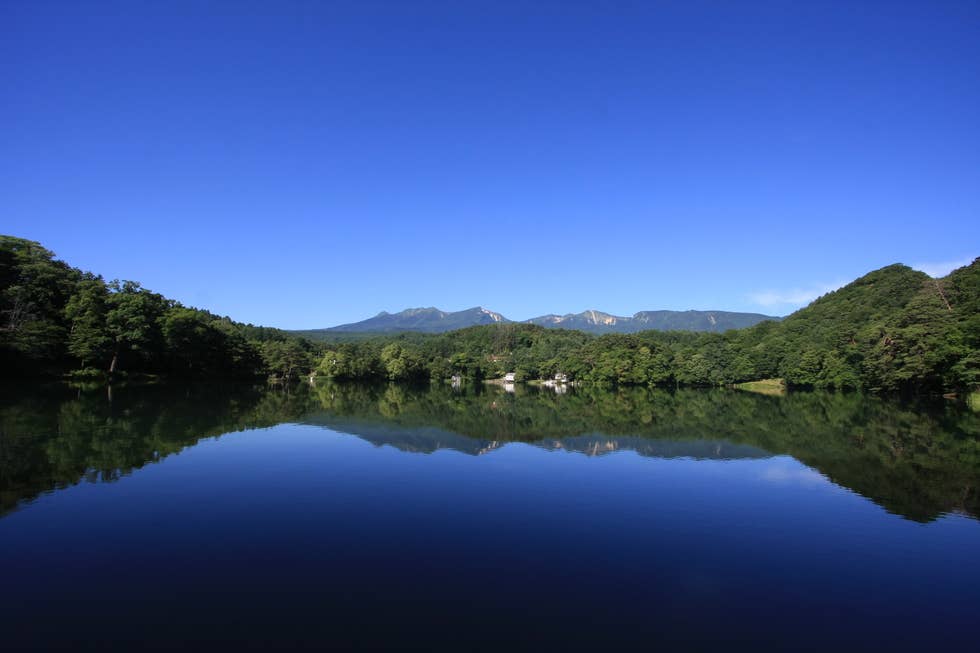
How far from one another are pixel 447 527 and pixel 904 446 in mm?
22782

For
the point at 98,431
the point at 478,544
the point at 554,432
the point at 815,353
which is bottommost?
the point at 554,432

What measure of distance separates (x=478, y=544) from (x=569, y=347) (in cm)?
10164

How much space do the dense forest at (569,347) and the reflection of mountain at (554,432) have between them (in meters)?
9.83

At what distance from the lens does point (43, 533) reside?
1075 cm

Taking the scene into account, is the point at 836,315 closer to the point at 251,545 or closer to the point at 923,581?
the point at 923,581

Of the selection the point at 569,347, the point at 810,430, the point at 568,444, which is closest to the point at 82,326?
the point at 568,444

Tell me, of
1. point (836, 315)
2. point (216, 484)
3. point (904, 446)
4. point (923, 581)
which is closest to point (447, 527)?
point (216, 484)

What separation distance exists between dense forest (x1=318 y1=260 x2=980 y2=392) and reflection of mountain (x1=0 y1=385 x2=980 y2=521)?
7.56m

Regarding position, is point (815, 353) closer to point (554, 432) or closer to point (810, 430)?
point (810, 430)

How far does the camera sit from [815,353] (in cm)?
6831

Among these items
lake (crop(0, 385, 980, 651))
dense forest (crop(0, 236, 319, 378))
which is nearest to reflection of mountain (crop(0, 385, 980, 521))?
lake (crop(0, 385, 980, 651))

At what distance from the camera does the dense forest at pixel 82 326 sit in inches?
1839

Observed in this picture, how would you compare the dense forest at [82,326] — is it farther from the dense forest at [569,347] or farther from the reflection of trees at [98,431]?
the reflection of trees at [98,431]

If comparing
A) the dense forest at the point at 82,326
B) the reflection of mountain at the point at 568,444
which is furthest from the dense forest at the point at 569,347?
the reflection of mountain at the point at 568,444
